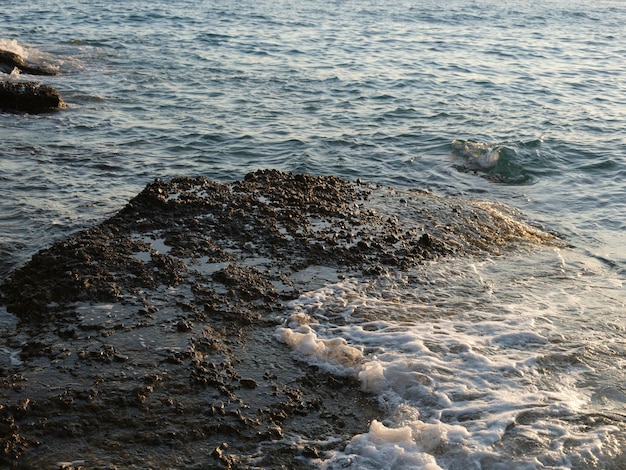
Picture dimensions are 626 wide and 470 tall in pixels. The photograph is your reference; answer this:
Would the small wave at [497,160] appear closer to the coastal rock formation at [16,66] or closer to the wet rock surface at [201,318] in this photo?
the wet rock surface at [201,318]

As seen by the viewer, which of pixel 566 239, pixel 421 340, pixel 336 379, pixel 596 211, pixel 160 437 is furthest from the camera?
pixel 596 211

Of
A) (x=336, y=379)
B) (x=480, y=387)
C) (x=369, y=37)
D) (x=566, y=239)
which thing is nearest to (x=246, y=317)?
(x=336, y=379)

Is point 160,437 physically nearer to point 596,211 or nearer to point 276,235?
point 276,235

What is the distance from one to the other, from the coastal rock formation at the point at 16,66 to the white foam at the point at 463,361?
11.2m

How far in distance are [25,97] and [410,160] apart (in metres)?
6.50

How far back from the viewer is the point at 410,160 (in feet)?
34.2

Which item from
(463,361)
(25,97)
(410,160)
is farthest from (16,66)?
(463,361)

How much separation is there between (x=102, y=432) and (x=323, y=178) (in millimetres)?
4654

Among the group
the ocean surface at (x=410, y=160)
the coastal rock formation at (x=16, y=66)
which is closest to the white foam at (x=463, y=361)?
the ocean surface at (x=410, y=160)

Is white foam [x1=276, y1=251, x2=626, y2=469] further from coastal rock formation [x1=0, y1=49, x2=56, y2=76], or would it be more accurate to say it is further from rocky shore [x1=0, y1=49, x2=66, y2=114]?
coastal rock formation [x1=0, y1=49, x2=56, y2=76]

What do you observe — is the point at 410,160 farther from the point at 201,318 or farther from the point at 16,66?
the point at 16,66

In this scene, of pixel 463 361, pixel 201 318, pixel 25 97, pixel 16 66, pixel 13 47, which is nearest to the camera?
pixel 463 361

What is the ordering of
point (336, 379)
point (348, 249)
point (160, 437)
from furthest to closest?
1. point (348, 249)
2. point (336, 379)
3. point (160, 437)

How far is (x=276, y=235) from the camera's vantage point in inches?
259
